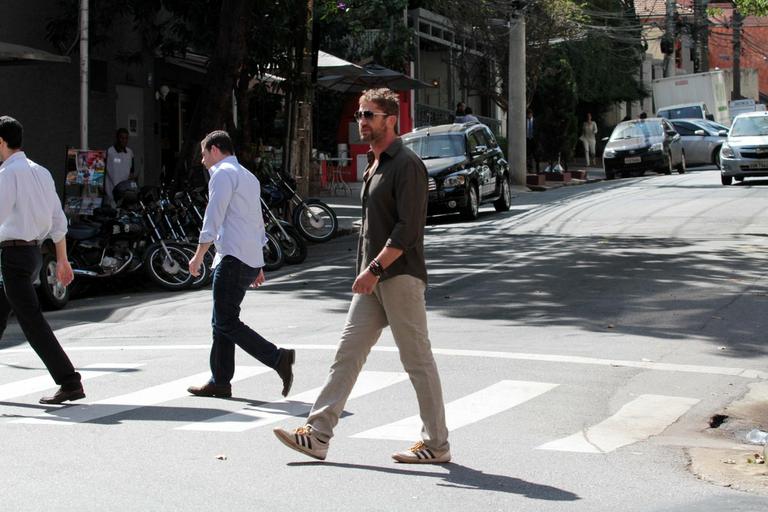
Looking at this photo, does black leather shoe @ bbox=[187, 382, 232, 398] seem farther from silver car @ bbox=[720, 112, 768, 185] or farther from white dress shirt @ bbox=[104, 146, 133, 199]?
silver car @ bbox=[720, 112, 768, 185]

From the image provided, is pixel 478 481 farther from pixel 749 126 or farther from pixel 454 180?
pixel 749 126

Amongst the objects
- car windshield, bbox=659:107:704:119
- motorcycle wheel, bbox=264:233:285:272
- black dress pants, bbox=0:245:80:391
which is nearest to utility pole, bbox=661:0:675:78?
car windshield, bbox=659:107:704:119

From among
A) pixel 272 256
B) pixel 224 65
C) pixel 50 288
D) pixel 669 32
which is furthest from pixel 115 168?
pixel 669 32

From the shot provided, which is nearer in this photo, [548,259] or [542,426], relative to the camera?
[542,426]

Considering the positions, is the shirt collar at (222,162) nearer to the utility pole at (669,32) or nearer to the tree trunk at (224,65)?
the tree trunk at (224,65)

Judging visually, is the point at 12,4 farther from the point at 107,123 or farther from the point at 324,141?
→ the point at 324,141

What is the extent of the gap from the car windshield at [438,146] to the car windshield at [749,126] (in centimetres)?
965

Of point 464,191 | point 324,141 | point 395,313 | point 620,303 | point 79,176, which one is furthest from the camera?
point 324,141

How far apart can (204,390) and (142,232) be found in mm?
8042

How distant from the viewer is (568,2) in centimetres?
4222

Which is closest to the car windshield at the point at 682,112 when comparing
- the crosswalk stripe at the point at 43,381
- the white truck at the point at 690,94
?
the white truck at the point at 690,94

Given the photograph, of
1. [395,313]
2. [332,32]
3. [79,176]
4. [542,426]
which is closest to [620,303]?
[542,426]

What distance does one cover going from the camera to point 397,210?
6.83m

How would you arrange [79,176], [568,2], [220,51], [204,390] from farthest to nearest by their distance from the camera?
[568,2] → [220,51] → [79,176] → [204,390]
